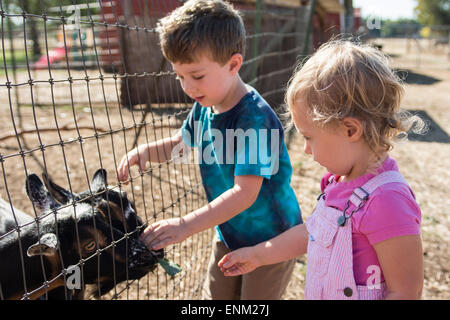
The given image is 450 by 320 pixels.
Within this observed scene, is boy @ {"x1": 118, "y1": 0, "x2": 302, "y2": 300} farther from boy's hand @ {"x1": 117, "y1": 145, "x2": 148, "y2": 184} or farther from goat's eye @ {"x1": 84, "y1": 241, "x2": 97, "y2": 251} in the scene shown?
goat's eye @ {"x1": 84, "y1": 241, "x2": 97, "y2": 251}

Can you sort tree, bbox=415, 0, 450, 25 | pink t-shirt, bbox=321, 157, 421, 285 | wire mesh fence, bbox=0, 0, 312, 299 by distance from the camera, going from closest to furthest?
pink t-shirt, bbox=321, 157, 421, 285
wire mesh fence, bbox=0, 0, 312, 299
tree, bbox=415, 0, 450, 25

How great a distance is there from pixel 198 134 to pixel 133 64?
5.35 m

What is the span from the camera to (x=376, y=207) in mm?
1273

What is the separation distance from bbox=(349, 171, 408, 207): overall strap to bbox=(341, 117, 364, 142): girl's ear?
142mm

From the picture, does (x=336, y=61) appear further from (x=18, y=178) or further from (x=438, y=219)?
(x=18, y=178)

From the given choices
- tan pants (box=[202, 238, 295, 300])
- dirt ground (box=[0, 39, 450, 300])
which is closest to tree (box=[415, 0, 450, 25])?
dirt ground (box=[0, 39, 450, 300])

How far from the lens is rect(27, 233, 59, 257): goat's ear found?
1.60 meters

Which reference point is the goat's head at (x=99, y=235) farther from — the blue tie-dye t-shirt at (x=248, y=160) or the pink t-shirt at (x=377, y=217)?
the pink t-shirt at (x=377, y=217)

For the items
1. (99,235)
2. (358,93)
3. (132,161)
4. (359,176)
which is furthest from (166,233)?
(358,93)

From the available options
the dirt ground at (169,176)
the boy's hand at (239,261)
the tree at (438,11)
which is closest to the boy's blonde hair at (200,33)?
the dirt ground at (169,176)

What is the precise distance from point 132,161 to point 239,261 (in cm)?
80

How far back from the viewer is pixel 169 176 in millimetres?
2719

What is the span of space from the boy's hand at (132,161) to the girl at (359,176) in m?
0.95

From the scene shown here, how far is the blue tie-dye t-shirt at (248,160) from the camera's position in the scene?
1717mm
